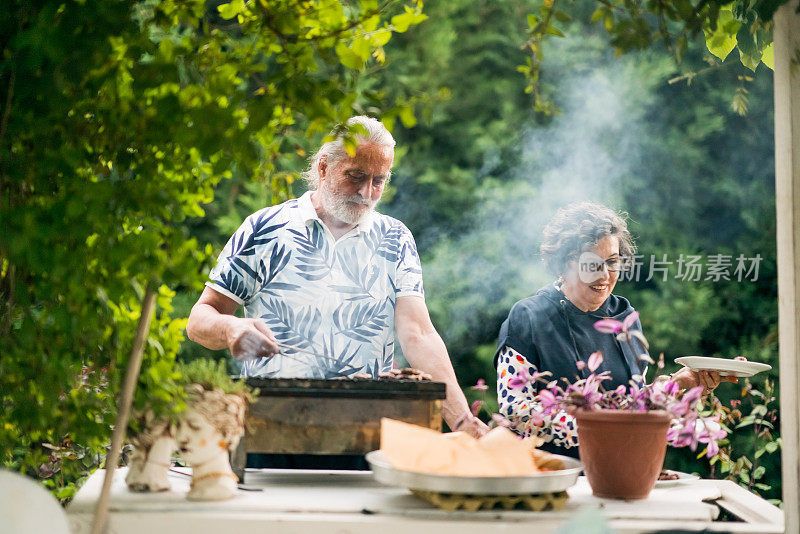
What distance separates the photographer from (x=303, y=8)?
1.67 meters

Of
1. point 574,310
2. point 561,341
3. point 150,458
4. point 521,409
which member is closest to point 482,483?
point 521,409

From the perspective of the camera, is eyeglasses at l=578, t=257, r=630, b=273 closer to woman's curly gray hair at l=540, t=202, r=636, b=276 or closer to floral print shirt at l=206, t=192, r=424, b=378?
woman's curly gray hair at l=540, t=202, r=636, b=276

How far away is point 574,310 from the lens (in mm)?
3133

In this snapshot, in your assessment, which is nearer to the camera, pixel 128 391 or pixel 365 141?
pixel 128 391

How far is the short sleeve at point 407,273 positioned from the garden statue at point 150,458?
1.46 metres

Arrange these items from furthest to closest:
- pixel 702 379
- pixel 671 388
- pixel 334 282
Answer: pixel 334 282 → pixel 702 379 → pixel 671 388

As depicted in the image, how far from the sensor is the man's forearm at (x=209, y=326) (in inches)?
104

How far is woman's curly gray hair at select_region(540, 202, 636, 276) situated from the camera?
10.2 feet

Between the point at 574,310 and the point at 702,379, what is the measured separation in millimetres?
733

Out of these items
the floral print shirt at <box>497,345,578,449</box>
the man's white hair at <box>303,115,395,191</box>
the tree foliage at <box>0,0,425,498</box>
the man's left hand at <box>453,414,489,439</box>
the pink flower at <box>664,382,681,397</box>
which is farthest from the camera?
the man's white hair at <box>303,115,395,191</box>

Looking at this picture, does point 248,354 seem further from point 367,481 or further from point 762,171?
point 762,171

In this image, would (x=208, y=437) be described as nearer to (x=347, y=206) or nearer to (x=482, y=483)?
(x=482, y=483)

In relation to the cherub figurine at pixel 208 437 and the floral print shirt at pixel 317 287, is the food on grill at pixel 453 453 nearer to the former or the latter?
the cherub figurine at pixel 208 437

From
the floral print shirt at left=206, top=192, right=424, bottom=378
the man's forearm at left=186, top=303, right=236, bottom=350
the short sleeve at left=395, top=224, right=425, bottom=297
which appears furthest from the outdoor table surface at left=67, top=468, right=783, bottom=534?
the short sleeve at left=395, top=224, right=425, bottom=297
